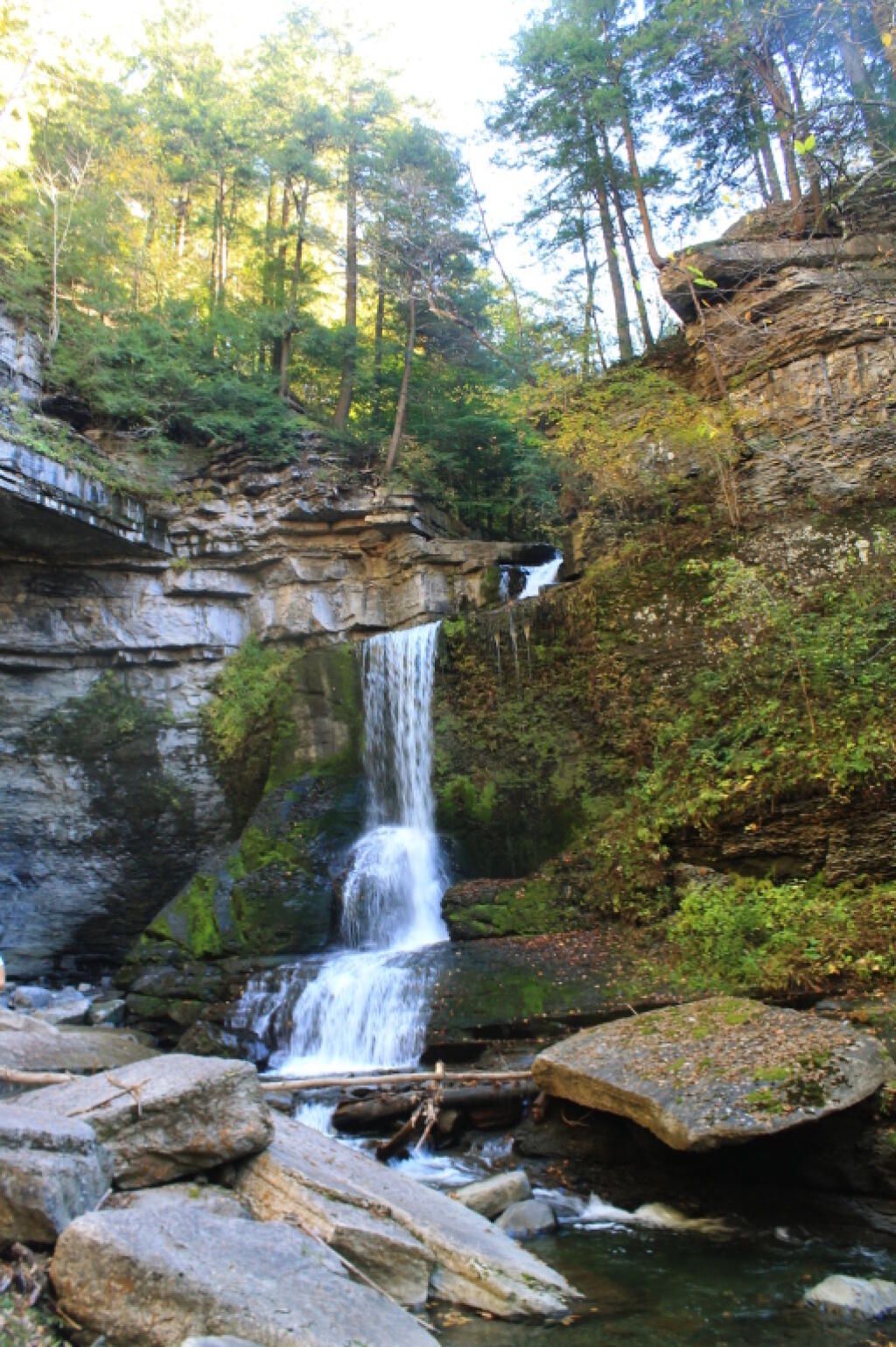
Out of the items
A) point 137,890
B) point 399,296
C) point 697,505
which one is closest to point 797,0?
point 697,505

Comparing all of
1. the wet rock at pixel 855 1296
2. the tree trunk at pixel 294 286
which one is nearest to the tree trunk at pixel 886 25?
the wet rock at pixel 855 1296

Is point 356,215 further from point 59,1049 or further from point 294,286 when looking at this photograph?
point 59,1049

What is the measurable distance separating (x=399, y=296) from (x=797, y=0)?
8.67m

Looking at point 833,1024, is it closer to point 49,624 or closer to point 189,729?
point 189,729

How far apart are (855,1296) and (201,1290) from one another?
9.51 feet

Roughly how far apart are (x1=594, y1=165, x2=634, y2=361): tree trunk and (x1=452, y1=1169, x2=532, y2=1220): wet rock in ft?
44.7

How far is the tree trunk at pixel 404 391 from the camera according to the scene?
55.2 ft

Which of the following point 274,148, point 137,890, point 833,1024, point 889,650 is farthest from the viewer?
point 274,148

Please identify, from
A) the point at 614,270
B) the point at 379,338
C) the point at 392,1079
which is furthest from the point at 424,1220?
the point at 379,338

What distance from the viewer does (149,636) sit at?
14891 mm

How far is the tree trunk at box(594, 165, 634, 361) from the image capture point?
51.6 feet

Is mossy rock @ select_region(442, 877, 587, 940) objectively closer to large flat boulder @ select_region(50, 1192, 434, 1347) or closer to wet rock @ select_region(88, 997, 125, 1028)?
wet rock @ select_region(88, 997, 125, 1028)

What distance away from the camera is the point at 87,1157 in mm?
3678

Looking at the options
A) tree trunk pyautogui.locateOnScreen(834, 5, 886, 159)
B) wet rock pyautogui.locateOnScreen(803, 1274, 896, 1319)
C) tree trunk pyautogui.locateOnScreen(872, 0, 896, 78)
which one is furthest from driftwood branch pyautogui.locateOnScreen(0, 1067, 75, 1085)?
tree trunk pyautogui.locateOnScreen(834, 5, 886, 159)
